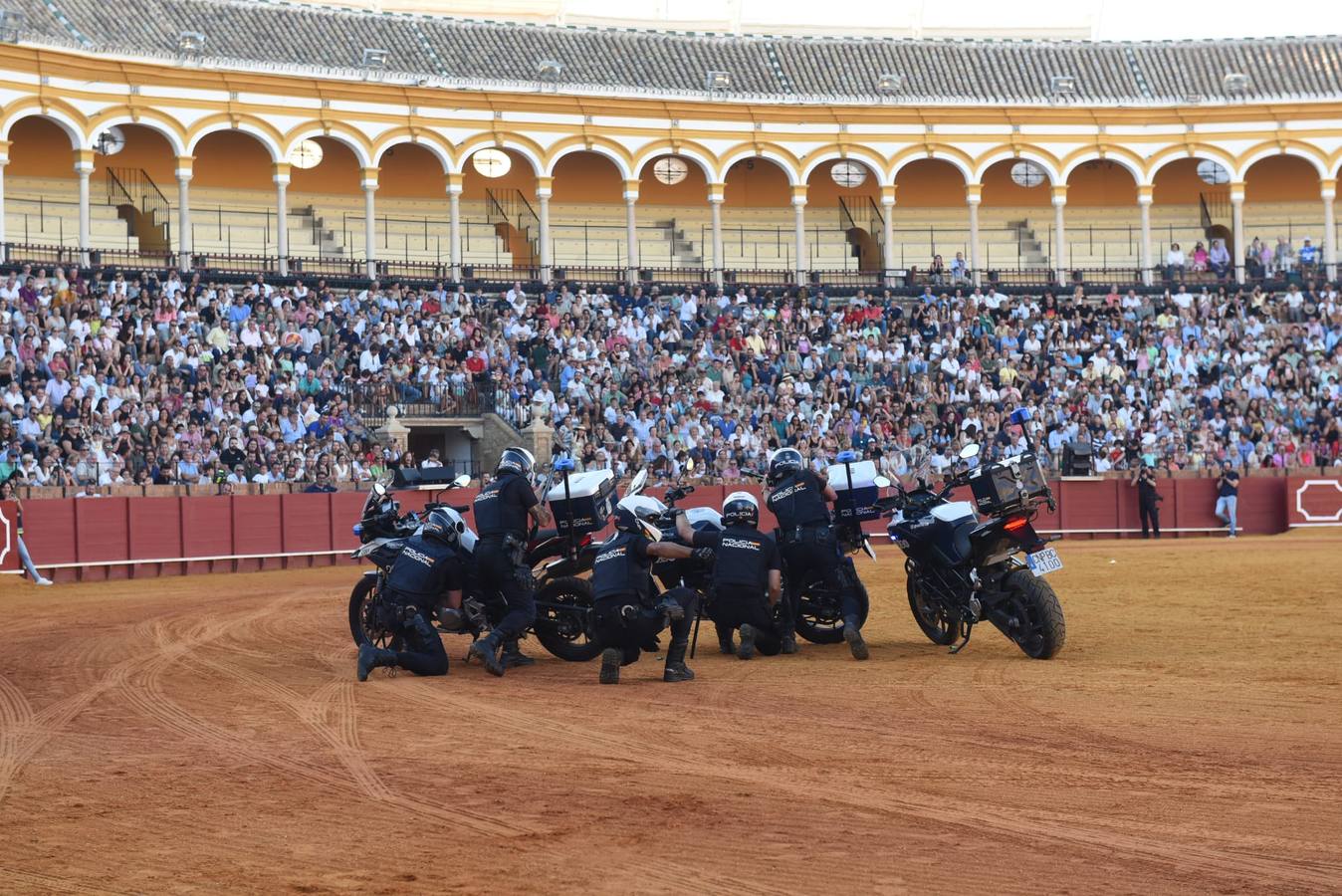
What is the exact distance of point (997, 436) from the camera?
3666 cm

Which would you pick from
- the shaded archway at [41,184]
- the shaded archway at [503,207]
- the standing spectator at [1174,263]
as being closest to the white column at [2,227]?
the shaded archway at [41,184]

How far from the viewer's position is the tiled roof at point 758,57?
A: 44750mm

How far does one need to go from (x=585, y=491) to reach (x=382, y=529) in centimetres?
192

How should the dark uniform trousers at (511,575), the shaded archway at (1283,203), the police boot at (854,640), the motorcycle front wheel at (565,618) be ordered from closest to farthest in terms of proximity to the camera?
1. the dark uniform trousers at (511,575)
2. the police boot at (854,640)
3. the motorcycle front wheel at (565,618)
4. the shaded archway at (1283,203)

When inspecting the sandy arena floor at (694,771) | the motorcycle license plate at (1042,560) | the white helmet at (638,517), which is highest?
the white helmet at (638,517)

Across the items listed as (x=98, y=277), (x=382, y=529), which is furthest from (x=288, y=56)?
(x=382, y=529)

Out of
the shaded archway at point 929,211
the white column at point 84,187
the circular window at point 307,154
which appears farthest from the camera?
the shaded archway at point 929,211

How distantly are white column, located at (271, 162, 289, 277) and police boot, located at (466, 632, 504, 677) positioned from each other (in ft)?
97.9

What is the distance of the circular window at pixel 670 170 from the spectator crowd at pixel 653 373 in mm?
7637

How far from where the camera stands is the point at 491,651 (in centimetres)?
1363

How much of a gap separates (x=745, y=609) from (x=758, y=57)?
37781 mm

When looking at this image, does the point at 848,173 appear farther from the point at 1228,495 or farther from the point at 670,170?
the point at 1228,495

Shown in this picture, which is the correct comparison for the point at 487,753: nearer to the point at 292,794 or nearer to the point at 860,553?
the point at 292,794

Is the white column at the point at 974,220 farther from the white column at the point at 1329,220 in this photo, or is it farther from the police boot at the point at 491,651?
the police boot at the point at 491,651
